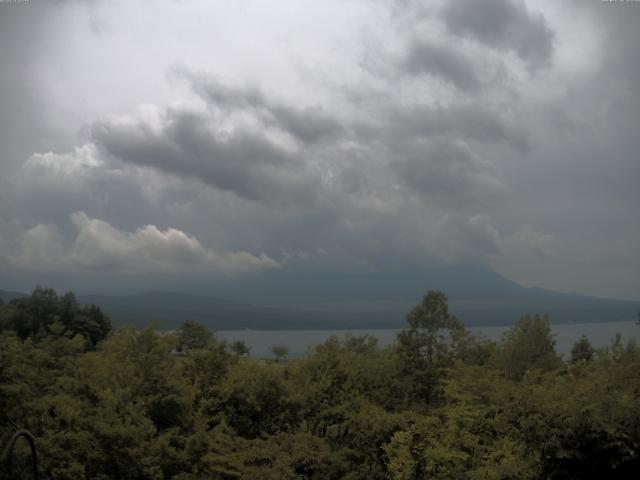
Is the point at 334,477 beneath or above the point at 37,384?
beneath

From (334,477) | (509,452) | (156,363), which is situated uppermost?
(156,363)

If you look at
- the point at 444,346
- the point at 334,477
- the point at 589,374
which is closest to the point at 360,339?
the point at 444,346

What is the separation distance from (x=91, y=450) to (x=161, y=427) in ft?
12.7

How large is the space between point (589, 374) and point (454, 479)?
1255 cm

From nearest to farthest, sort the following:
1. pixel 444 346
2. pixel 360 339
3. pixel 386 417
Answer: pixel 386 417 < pixel 444 346 < pixel 360 339

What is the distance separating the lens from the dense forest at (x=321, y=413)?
64.3ft

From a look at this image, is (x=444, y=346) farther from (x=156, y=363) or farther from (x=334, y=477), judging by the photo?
(x=156, y=363)

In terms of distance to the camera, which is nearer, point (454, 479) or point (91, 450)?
point (454, 479)

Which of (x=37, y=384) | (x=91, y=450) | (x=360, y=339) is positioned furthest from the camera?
(x=360, y=339)

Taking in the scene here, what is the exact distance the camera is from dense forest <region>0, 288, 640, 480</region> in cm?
1961

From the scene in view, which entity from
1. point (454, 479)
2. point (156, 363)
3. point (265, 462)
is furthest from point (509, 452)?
point (156, 363)

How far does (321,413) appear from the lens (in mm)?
26109

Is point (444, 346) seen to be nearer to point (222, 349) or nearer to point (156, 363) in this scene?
point (222, 349)

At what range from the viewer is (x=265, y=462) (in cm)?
2039
